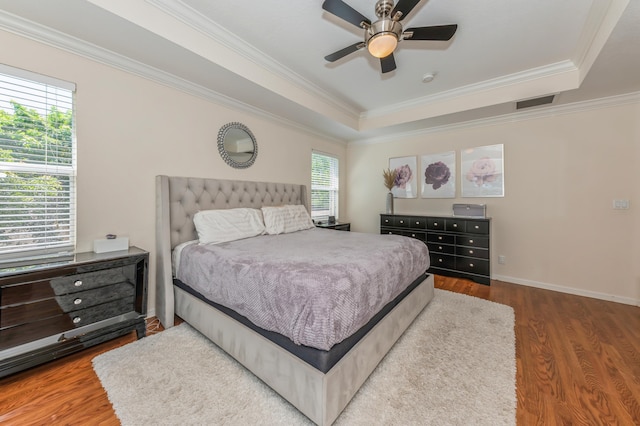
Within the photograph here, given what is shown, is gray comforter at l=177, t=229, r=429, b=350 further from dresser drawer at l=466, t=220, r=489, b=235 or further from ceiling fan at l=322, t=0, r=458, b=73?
ceiling fan at l=322, t=0, r=458, b=73

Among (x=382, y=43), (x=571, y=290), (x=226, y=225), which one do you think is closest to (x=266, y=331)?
(x=226, y=225)

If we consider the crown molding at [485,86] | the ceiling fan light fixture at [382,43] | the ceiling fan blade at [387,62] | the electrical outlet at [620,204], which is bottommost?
the electrical outlet at [620,204]

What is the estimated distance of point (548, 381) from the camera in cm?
168

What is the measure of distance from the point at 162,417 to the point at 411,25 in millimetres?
3561

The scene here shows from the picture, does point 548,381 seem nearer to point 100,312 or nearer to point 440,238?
point 440,238

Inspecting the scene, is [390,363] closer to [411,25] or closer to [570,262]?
[411,25]

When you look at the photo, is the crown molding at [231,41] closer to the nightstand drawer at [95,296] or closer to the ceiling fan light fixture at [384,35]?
the ceiling fan light fixture at [384,35]

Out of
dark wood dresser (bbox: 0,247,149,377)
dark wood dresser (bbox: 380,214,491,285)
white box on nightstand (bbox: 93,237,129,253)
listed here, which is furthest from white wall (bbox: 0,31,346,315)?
dark wood dresser (bbox: 380,214,491,285)

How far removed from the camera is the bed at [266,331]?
1.33 m

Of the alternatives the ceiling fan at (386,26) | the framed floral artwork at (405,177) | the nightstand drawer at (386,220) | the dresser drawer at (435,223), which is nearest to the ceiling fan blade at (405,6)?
Result: the ceiling fan at (386,26)

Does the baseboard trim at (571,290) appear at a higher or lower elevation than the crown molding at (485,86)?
lower

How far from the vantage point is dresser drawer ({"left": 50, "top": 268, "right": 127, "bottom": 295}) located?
1.72 meters

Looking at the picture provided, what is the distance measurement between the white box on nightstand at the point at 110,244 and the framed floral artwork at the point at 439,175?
14.3 feet

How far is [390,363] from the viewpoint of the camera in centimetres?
185
